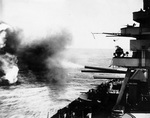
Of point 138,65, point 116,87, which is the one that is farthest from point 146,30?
point 116,87

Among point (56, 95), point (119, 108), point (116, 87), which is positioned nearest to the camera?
point (119, 108)

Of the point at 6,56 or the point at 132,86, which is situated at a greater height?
the point at 6,56

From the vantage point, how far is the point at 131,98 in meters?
14.3

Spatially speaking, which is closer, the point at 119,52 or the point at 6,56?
the point at 119,52

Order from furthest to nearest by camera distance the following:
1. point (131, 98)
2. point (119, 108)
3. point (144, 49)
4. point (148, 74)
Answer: point (148, 74) < point (131, 98) < point (144, 49) < point (119, 108)

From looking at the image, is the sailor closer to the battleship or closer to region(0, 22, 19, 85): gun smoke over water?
the battleship

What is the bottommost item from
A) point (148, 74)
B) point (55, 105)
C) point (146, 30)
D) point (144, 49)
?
point (55, 105)

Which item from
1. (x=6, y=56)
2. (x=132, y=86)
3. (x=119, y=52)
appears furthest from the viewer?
(x=6, y=56)

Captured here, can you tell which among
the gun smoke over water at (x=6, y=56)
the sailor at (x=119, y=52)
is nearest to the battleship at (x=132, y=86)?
the sailor at (x=119, y=52)

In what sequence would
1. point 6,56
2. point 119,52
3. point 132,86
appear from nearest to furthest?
point 119,52, point 132,86, point 6,56

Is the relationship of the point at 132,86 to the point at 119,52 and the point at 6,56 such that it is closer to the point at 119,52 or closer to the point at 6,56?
the point at 119,52

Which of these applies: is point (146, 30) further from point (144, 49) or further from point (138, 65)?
point (138, 65)

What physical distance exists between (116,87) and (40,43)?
11.5 metres

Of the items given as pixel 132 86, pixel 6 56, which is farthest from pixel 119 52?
pixel 6 56
